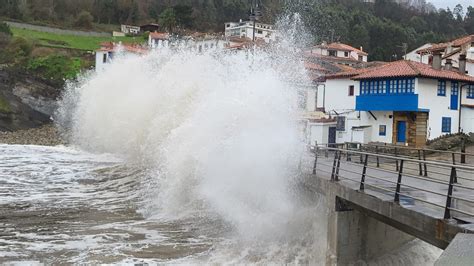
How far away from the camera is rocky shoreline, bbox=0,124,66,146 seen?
3731 cm

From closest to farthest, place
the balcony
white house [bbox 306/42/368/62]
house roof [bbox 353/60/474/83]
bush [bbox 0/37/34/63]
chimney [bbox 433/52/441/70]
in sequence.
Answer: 1. house roof [bbox 353/60/474/83]
2. the balcony
3. chimney [bbox 433/52/441/70]
4. bush [bbox 0/37/34/63]
5. white house [bbox 306/42/368/62]

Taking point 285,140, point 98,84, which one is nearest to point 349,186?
point 285,140

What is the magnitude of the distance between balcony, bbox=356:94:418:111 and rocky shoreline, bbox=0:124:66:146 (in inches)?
829

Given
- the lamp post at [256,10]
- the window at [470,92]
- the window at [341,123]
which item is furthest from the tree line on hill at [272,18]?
the window at [470,92]

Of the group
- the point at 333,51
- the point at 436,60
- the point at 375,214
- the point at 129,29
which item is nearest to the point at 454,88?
the point at 436,60

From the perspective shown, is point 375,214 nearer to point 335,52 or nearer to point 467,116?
point 467,116

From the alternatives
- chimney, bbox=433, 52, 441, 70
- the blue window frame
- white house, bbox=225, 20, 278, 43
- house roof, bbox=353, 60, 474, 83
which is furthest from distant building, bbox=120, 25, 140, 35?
chimney, bbox=433, 52, 441, 70

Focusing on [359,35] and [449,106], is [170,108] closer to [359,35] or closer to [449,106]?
[449,106]

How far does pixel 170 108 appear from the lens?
23000mm

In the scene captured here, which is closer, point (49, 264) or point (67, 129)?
point (49, 264)

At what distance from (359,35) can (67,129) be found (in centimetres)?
4982

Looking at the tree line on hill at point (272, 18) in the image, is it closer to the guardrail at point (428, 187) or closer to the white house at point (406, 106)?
the white house at point (406, 106)

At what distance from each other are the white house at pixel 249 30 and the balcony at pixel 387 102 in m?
46.1

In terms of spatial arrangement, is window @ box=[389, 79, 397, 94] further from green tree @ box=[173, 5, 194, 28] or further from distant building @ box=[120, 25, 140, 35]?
distant building @ box=[120, 25, 140, 35]
